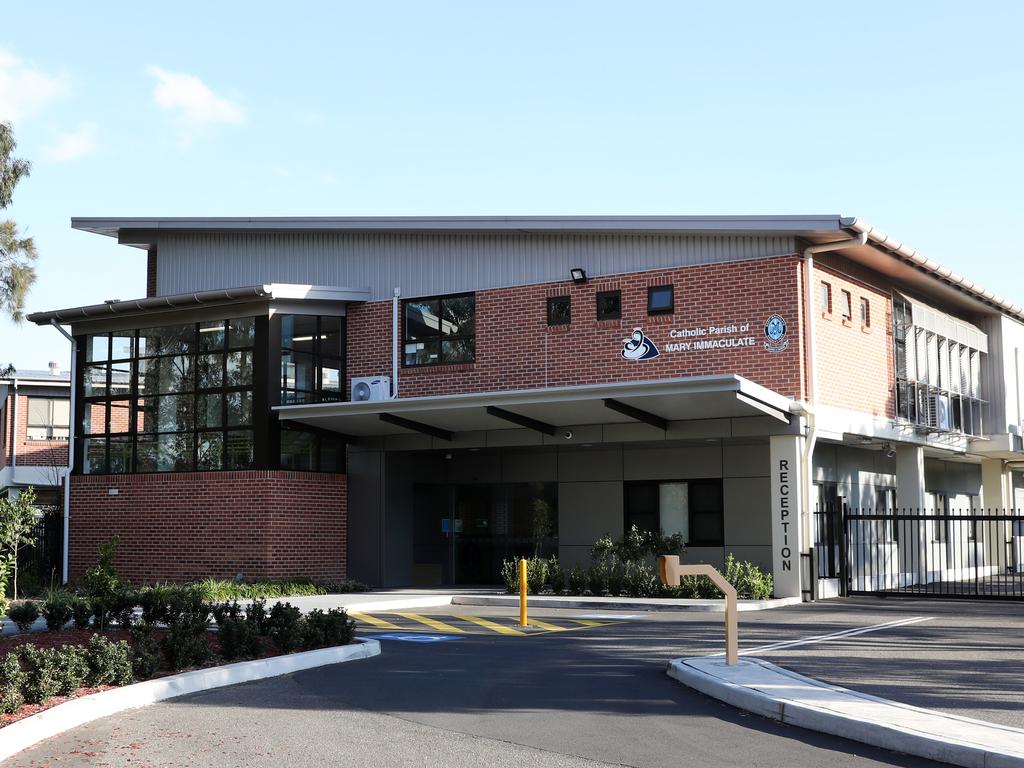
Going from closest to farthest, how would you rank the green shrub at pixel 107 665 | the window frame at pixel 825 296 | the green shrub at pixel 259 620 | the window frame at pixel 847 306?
the green shrub at pixel 107 665 → the green shrub at pixel 259 620 → the window frame at pixel 825 296 → the window frame at pixel 847 306

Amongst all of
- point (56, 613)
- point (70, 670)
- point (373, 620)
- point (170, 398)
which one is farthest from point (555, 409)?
point (70, 670)

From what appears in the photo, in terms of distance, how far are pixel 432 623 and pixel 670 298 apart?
27.0ft

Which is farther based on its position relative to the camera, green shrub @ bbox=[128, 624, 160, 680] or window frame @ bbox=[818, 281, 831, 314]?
window frame @ bbox=[818, 281, 831, 314]

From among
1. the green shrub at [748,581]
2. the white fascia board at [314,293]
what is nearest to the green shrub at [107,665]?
the green shrub at [748,581]

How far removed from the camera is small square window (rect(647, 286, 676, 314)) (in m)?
23.1

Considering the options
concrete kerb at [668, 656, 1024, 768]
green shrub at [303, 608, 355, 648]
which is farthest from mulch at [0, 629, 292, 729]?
concrete kerb at [668, 656, 1024, 768]

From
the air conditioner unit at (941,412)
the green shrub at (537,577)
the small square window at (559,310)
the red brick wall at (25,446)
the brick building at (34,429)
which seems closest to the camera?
the green shrub at (537,577)

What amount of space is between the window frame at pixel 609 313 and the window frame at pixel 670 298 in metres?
0.57

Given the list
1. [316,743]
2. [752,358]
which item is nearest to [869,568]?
[752,358]

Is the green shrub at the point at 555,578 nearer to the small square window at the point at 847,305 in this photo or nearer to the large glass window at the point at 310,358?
the large glass window at the point at 310,358

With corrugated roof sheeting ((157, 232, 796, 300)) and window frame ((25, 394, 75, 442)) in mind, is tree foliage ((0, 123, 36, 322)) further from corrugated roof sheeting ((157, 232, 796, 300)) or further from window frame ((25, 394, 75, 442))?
window frame ((25, 394, 75, 442))

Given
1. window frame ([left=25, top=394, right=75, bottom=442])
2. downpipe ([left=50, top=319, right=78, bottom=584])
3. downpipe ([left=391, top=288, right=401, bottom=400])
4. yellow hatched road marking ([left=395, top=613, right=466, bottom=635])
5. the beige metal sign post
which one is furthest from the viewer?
window frame ([left=25, top=394, right=75, bottom=442])

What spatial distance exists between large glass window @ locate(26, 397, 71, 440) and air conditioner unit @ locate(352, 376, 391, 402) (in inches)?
776

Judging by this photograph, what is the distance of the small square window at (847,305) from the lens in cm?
2391
